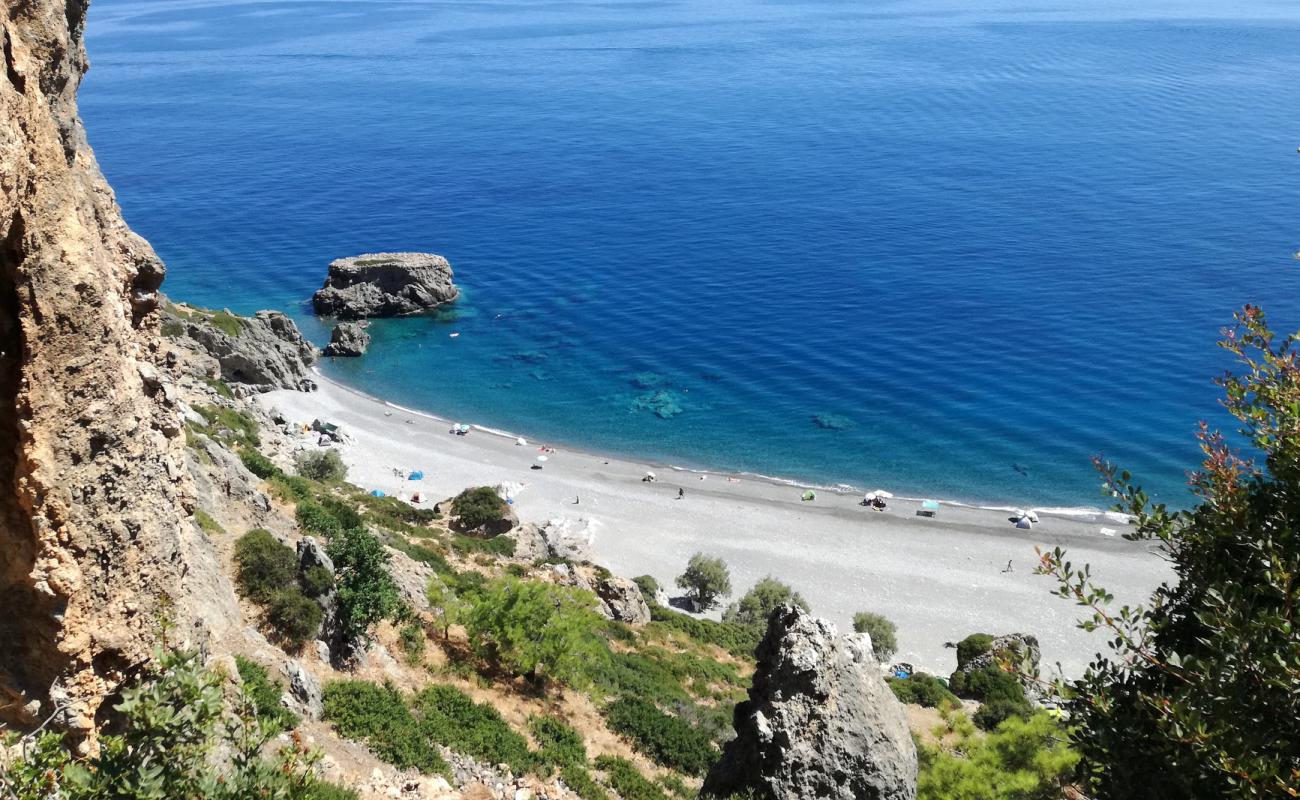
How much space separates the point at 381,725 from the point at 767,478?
46654 mm

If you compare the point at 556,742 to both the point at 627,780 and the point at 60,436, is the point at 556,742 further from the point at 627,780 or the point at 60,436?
the point at 60,436

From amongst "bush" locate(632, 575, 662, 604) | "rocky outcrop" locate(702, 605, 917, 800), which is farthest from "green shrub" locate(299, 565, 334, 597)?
"bush" locate(632, 575, 662, 604)

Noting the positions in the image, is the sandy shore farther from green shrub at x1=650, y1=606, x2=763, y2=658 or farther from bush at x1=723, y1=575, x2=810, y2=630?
green shrub at x1=650, y1=606, x2=763, y2=658

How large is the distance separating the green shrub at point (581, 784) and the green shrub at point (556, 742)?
0.38 metres

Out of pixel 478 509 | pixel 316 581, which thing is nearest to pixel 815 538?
pixel 478 509

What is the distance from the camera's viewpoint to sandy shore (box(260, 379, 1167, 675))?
4703 centimetres

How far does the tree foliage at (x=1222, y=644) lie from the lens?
7.70 metres

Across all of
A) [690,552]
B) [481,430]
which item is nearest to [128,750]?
[690,552]

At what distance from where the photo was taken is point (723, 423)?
70.0 m

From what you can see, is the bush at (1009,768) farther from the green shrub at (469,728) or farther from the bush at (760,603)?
the bush at (760,603)

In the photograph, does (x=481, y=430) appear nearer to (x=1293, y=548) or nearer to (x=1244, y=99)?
(x=1293, y=548)

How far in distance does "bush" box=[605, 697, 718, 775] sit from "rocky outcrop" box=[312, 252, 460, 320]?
7227cm

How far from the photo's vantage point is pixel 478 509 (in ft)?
142

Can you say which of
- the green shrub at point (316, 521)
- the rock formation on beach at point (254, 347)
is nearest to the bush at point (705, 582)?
the green shrub at point (316, 521)
